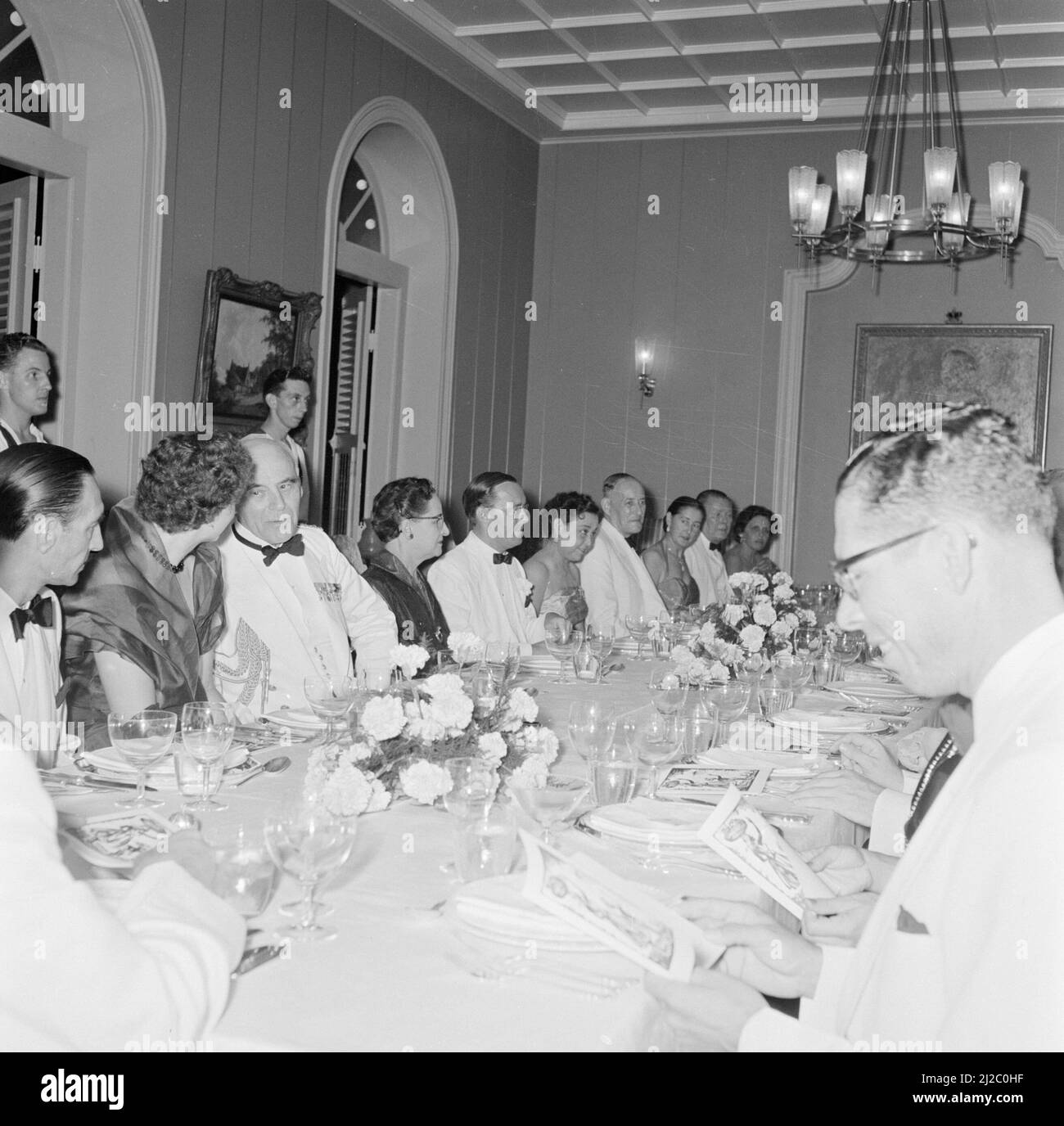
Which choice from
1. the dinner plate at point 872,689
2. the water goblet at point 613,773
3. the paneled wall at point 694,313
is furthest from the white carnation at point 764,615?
the paneled wall at point 694,313

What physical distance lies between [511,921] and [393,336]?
6714mm

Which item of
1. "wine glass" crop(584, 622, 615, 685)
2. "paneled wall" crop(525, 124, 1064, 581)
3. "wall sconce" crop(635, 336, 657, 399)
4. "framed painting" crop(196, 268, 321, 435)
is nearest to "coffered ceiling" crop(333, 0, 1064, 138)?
"paneled wall" crop(525, 124, 1064, 581)

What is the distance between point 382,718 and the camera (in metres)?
2.10

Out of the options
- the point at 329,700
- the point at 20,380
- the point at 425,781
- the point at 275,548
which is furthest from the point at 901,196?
the point at 425,781

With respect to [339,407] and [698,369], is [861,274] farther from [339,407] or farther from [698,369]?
[339,407]

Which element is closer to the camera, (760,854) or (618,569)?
(760,854)

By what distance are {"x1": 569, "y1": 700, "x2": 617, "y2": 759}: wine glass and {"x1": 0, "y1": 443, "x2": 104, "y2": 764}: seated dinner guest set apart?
1.23m

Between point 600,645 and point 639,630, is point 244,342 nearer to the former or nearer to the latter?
point 639,630

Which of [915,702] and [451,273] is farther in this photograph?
[451,273]

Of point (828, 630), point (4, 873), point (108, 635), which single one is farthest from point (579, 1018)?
point (828, 630)

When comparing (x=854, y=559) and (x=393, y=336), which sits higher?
(x=393, y=336)

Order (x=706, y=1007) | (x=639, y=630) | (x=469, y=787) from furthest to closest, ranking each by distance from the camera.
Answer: (x=639, y=630), (x=469, y=787), (x=706, y=1007)
